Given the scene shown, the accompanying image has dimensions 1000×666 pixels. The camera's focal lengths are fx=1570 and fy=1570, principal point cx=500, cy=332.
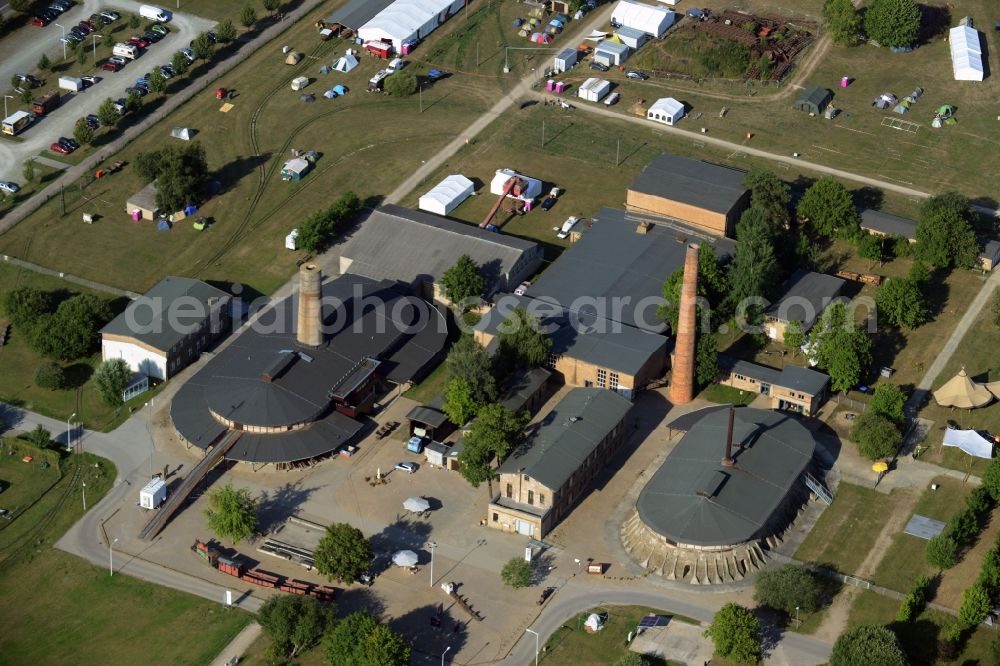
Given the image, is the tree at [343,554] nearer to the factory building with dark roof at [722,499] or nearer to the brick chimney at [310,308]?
the factory building with dark roof at [722,499]

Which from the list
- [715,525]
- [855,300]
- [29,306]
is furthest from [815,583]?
[29,306]

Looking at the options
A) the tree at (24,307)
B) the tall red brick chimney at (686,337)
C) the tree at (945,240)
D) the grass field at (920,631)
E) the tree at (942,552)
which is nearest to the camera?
the grass field at (920,631)

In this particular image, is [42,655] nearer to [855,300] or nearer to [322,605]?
[322,605]

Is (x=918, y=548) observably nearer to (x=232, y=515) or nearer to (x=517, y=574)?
(x=517, y=574)

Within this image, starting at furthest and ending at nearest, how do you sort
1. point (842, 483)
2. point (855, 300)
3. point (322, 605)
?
point (855, 300) → point (842, 483) → point (322, 605)

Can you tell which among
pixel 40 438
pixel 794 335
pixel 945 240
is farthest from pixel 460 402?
pixel 945 240

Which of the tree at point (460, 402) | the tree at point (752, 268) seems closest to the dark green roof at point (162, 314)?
the tree at point (460, 402)
